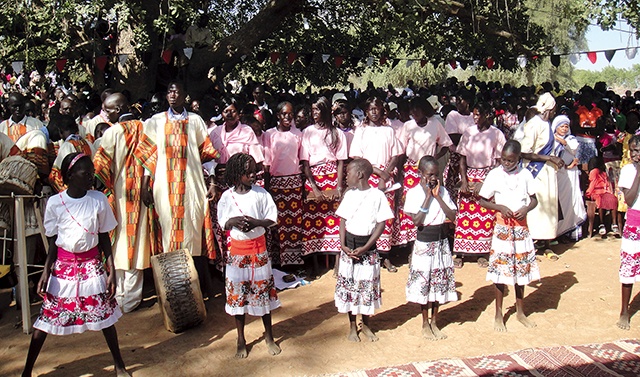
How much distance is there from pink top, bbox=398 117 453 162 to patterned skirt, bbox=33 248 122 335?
3.59 m

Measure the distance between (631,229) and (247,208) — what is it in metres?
3.09

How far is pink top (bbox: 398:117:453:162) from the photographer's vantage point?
6.43 meters

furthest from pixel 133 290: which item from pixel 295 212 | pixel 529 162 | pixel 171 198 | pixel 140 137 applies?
pixel 529 162

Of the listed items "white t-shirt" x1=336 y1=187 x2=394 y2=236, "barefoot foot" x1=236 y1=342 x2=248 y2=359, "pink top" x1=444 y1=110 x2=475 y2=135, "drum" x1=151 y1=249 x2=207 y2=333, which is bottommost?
"barefoot foot" x1=236 y1=342 x2=248 y2=359

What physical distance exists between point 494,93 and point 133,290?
10678mm

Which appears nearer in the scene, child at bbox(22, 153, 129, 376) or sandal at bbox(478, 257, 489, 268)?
child at bbox(22, 153, 129, 376)

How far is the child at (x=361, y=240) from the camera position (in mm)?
4578

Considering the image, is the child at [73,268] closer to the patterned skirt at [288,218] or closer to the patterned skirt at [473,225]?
the patterned skirt at [288,218]

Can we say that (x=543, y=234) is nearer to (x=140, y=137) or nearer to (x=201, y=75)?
(x=140, y=137)

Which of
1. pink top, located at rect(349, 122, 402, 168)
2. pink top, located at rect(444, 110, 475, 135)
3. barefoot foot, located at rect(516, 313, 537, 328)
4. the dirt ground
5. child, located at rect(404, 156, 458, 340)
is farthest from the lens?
pink top, located at rect(444, 110, 475, 135)

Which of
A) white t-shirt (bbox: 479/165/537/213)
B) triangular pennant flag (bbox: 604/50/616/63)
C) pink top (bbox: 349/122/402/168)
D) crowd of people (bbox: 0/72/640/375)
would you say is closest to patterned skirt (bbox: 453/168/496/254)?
crowd of people (bbox: 0/72/640/375)

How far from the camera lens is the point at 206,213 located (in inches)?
218

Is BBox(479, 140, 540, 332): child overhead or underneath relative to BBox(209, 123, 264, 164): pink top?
underneath

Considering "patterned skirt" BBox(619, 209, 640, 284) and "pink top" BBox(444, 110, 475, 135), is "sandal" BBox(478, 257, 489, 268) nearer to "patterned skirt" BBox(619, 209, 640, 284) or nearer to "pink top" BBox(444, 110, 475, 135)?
"pink top" BBox(444, 110, 475, 135)
